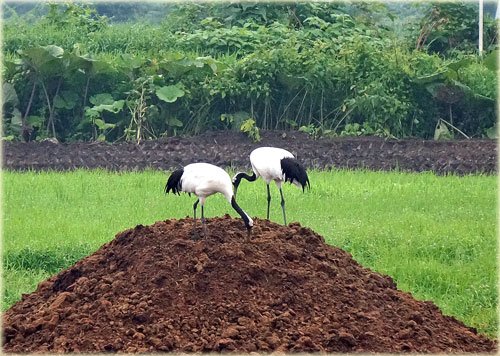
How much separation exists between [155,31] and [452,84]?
22.6 ft

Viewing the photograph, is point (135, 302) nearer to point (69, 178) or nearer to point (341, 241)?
point (341, 241)

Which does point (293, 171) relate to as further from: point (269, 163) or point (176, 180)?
point (176, 180)

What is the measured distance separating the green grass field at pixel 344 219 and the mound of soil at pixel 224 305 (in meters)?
0.95

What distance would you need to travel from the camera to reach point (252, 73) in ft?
62.6

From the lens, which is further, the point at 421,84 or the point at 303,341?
the point at 421,84

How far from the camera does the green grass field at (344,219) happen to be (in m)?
9.45

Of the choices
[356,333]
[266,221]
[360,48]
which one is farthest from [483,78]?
[356,333]

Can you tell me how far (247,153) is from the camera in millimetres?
16703

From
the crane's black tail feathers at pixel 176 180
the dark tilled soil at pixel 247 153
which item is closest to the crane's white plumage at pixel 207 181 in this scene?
the crane's black tail feathers at pixel 176 180

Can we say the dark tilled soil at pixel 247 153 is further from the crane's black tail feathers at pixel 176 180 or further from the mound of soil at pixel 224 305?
the mound of soil at pixel 224 305

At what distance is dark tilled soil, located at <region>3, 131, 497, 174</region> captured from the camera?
15961 mm

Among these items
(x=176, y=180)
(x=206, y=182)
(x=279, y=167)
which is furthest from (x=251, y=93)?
(x=206, y=182)

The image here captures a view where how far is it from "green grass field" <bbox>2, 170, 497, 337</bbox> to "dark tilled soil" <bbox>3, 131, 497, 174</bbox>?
0.87 m

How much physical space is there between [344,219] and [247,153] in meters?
5.26
